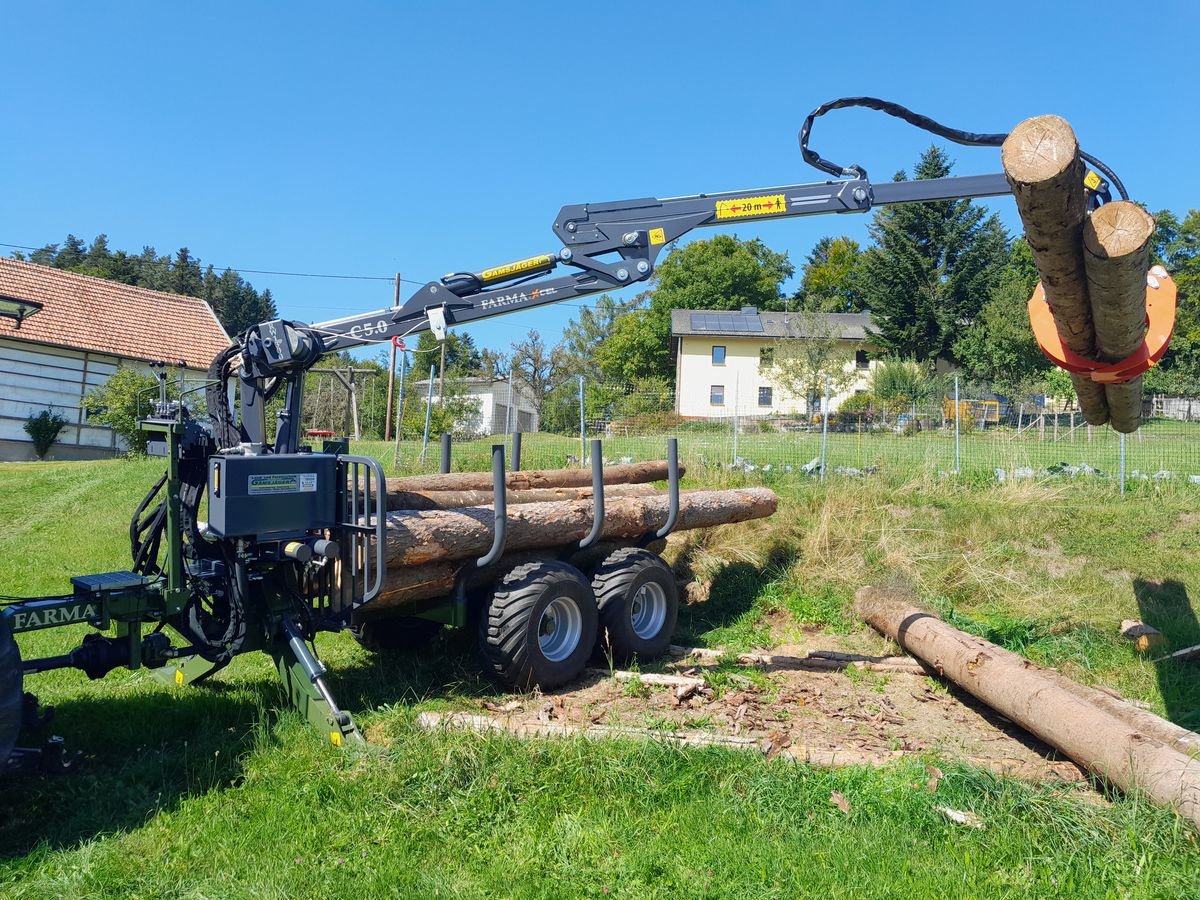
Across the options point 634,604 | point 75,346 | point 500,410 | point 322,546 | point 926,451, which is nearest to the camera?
point 322,546

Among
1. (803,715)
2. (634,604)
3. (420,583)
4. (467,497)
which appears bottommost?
(803,715)

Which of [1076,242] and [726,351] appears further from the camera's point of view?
[726,351]

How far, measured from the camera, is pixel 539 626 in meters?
6.52

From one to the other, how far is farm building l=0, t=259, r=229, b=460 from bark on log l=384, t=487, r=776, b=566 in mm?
20017

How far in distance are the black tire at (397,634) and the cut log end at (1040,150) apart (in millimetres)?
5357

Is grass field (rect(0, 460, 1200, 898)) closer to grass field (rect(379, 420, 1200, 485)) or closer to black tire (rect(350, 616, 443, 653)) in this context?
black tire (rect(350, 616, 443, 653))

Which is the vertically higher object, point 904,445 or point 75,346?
point 75,346

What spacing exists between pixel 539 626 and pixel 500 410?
20513 mm

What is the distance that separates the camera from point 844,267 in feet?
221

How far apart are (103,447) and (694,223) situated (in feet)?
78.6

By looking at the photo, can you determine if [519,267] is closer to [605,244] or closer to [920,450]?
[605,244]

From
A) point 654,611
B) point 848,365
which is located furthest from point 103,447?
point 848,365

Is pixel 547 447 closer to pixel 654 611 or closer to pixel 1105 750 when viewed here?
pixel 654 611

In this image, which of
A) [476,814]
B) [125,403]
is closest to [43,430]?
[125,403]
